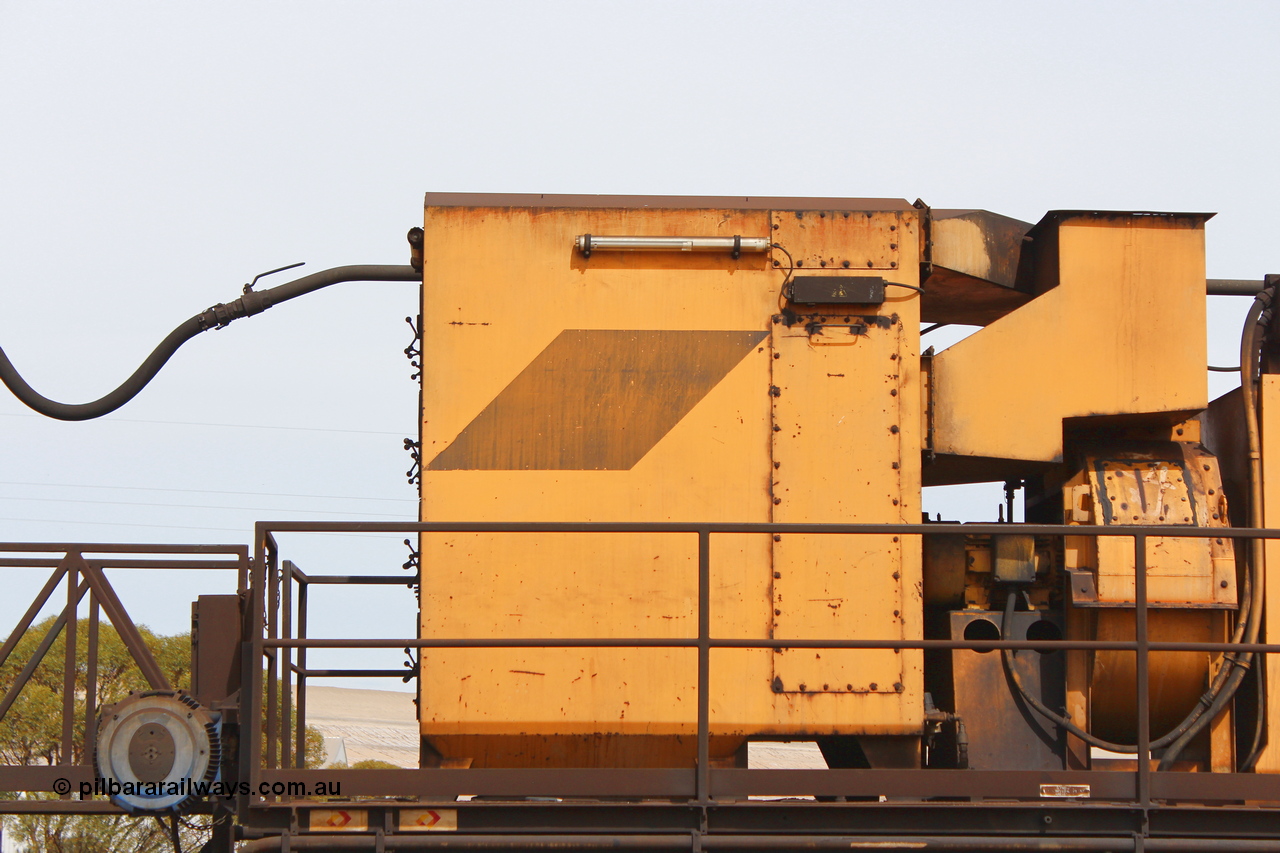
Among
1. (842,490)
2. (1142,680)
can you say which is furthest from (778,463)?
(1142,680)

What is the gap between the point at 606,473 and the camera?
5.91 meters

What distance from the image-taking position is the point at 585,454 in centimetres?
593

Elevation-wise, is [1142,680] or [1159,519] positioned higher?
[1159,519]

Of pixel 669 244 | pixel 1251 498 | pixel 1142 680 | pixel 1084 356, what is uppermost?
pixel 669 244

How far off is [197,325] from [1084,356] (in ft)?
15.7

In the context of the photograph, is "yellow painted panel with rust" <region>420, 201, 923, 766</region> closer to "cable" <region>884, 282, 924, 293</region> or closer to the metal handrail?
"cable" <region>884, 282, 924, 293</region>

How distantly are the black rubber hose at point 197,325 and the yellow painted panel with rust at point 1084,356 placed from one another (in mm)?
2957

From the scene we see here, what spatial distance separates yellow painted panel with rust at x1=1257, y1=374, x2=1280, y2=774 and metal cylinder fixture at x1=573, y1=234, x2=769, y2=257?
2671 mm

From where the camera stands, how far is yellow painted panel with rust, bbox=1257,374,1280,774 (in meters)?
5.94

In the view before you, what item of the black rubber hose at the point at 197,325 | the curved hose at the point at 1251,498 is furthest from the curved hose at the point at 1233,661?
the black rubber hose at the point at 197,325

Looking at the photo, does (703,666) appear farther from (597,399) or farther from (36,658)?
(36,658)

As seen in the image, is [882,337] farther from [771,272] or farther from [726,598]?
[726,598]

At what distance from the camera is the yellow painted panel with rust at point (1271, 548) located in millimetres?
5936

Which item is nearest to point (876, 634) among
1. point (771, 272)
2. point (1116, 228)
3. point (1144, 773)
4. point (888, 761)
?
point (888, 761)
